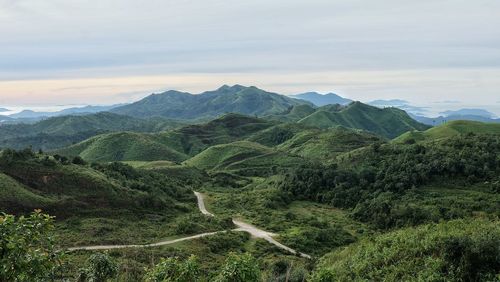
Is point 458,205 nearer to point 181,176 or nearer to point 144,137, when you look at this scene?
point 181,176

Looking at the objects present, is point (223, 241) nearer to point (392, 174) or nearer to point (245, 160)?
point (392, 174)

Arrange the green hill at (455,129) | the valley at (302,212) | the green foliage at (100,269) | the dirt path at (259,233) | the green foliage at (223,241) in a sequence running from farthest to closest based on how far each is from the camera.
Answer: the green hill at (455,129)
the dirt path at (259,233)
the green foliage at (223,241)
the valley at (302,212)
the green foliage at (100,269)

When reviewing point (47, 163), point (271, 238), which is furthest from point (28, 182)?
point (271, 238)

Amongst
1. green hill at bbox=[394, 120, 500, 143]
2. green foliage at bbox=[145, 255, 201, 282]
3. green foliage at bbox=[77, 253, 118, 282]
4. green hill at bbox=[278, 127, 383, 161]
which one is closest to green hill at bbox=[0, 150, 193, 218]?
green foliage at bbox=[77, 253, 118, 282]

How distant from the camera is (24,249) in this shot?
10.6 meters

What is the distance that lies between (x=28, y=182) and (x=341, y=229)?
48.5m

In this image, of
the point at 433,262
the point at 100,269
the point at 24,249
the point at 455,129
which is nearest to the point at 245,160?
the point at 455,129

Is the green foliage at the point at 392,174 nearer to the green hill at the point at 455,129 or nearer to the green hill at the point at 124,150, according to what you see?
the green hill at the point at 455,129

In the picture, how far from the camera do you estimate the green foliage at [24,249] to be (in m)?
10.4

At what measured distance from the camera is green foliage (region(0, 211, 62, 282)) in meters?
10.4

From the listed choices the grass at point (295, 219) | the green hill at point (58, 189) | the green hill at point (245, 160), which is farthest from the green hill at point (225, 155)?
the green hill at point (58, 189)

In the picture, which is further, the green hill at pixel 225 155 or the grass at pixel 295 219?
the green hill at pixel 225 155

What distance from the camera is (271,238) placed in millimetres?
60062

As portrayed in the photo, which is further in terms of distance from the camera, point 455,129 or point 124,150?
point 124,150
